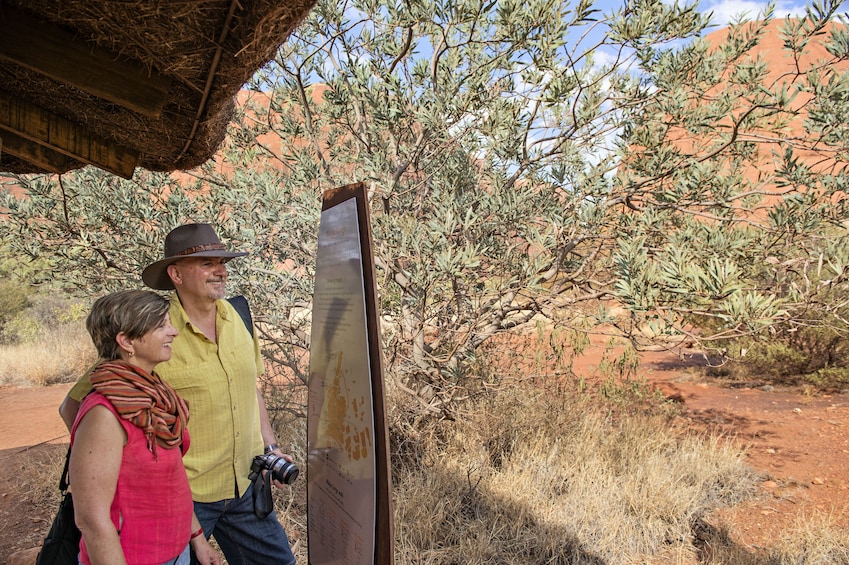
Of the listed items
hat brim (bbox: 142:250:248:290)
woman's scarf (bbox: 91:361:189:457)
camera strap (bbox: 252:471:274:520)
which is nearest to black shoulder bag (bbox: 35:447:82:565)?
woman's scarf (bbox: 91:361:189:457)

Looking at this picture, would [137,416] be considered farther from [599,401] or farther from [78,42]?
[599,401]

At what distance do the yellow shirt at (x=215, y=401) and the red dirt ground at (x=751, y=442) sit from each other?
3.16 meters

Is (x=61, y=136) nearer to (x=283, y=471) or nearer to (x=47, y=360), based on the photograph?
(x=283, y=471)

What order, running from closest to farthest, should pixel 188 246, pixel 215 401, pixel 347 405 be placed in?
pixel 347 405 → pixel 215 401 → pixel 188 246

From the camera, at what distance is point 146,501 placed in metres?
1.78

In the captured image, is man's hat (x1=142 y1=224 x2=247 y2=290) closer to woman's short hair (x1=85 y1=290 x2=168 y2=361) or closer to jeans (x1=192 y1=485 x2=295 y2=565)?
woman's short hair (x1=85 y1=290 x2=168 y2=361)

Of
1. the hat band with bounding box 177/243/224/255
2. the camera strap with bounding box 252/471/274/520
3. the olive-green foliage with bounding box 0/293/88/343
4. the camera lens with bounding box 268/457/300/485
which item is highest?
the olive-green foliage with bounding box 0/293/88/343

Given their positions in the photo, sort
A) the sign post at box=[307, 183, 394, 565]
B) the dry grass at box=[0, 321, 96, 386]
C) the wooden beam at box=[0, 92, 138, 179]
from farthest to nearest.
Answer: the dry grass at box=[0, 321, 96, 386] < the wooden beam at box=[0, 92, 138, 179] < the sign post at box=[307, 183, 394, 565]

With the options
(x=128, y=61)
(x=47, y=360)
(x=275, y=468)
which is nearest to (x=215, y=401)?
(x=275, y=468)

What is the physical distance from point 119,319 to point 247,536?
1111mm

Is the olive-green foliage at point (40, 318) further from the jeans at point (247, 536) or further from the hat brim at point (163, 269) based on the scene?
the jeans at point (247, 536)

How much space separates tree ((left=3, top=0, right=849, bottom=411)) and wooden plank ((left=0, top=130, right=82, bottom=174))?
155cm

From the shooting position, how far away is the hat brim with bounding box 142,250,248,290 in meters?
2.30

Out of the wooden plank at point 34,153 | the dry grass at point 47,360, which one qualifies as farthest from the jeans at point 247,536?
the dry grass at point 47,360
